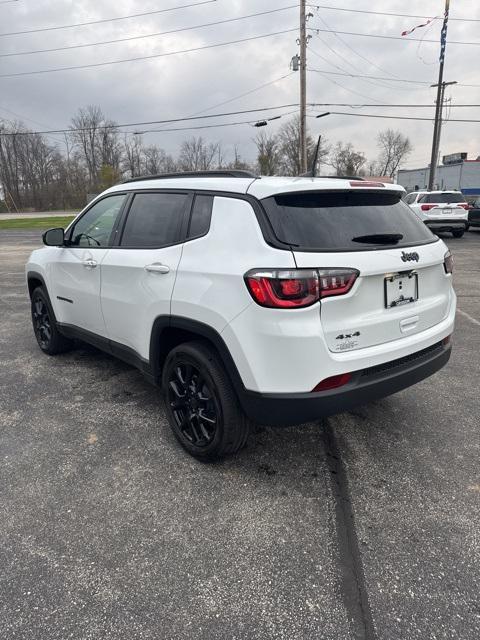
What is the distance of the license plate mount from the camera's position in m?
2.58

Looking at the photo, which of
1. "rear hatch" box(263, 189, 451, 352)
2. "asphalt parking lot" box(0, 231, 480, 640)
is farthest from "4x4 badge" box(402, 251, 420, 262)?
"asphalt parking lot" box(0, 231, 480, 640)

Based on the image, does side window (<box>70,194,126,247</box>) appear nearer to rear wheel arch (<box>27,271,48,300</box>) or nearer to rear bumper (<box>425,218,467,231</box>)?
rear wheel arch (<box>27,271,48,300</box>)

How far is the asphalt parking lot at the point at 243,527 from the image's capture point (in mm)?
1904

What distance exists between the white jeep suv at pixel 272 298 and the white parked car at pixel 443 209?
16.1 metres

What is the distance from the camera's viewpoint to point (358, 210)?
271cm

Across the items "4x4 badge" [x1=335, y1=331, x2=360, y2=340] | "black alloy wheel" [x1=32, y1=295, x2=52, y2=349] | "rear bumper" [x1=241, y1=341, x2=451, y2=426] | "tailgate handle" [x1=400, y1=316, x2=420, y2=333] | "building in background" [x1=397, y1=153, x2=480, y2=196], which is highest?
"4x4 badge" [x1=335, y1=331, x2=360, y2=340]

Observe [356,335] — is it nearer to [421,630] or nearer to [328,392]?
[328,392]

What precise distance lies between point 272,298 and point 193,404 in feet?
3.45

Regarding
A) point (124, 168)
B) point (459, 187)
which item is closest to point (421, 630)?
point (459, 187)

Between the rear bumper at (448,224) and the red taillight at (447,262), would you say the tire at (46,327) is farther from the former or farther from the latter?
the rear bumper at (448,224)

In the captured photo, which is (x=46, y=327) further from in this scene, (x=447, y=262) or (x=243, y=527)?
(x=447, y=262)

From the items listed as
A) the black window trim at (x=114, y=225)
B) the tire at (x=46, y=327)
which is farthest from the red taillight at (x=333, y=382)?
the tire at (x=46, y=327)

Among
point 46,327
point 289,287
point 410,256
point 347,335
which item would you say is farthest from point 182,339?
point 46,327

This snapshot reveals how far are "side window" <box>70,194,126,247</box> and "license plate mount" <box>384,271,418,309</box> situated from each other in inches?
90.7
